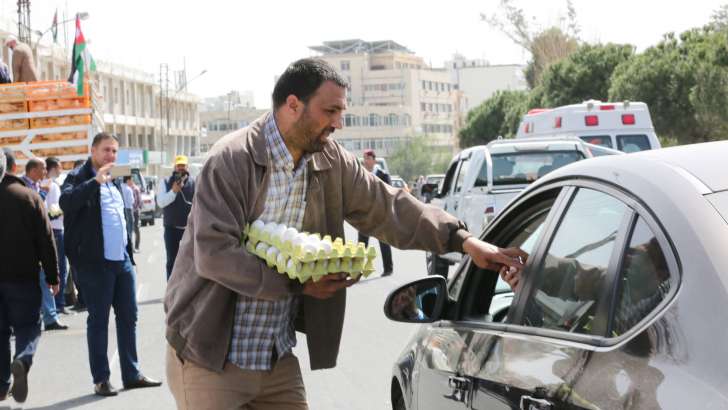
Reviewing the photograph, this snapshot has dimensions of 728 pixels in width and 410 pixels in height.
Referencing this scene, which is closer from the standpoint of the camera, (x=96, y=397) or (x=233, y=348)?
(x=233, y=348)

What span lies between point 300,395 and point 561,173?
1335 millimetres

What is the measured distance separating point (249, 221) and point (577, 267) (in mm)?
1215

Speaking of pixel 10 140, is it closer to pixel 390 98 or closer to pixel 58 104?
pixel 58 104

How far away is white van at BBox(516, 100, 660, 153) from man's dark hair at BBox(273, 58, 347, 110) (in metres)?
17.0

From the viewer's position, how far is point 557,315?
10.6ft

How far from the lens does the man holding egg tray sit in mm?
3666

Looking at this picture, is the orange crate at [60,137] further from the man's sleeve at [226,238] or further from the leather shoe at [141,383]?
the man's sleeve at [226,238]

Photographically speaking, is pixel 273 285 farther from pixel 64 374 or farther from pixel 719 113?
pixel 719 113

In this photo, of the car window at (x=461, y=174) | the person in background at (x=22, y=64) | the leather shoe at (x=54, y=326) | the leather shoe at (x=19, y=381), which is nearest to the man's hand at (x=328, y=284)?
the leather shoe at (x=19, y=381)

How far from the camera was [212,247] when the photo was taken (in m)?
3.71

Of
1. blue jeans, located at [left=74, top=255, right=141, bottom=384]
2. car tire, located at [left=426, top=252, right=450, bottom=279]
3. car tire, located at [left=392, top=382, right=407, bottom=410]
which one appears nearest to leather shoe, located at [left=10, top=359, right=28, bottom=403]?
blue jeans, located at [left=74, top=255, right=141, bottom=384]

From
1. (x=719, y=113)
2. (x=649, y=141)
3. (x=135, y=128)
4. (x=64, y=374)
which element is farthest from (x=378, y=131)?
(x=64, y=374)

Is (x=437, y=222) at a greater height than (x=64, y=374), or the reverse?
(x=437, y=222)

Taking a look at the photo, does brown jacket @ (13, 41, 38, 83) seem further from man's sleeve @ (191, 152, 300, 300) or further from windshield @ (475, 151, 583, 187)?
man's sleeve @ (191, 152, 300, 300)
